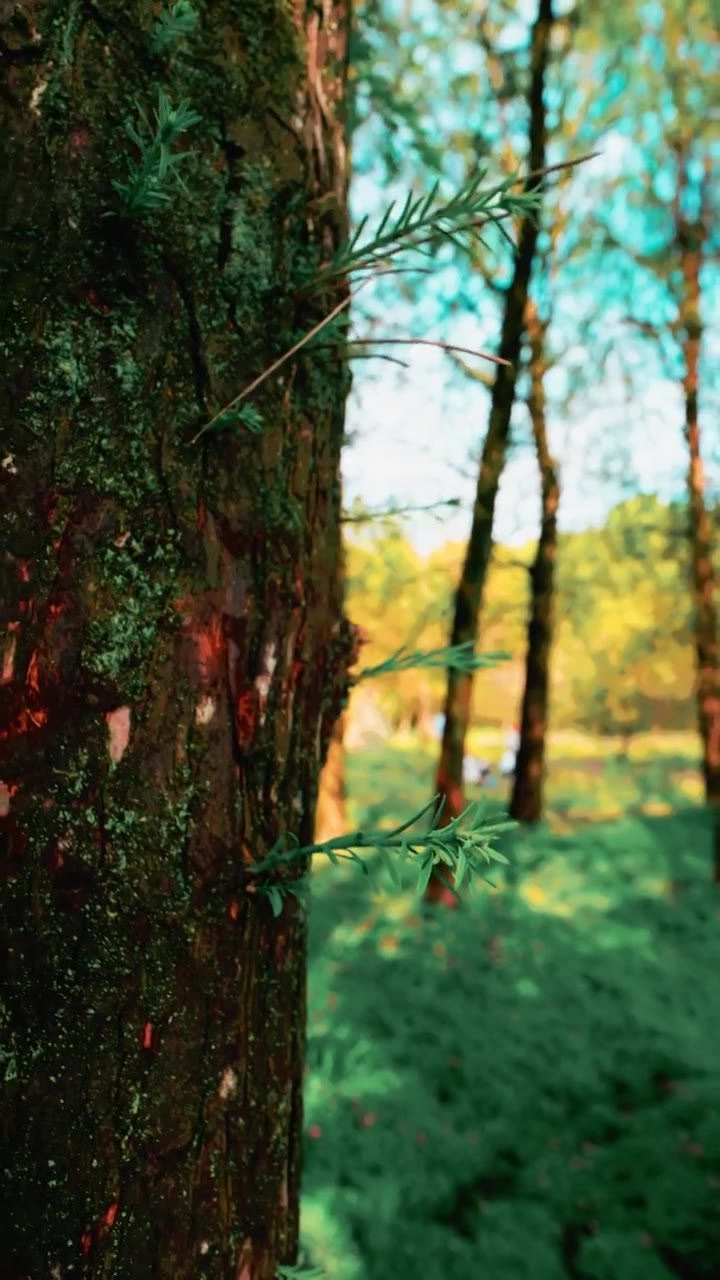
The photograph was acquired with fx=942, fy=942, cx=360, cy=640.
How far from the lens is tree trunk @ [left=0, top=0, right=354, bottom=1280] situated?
3.38 feet

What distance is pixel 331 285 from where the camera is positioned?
1300 millimetres

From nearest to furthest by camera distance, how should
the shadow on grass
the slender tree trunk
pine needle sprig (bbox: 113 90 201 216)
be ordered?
pine needle sprig (bbox: 113 90 201 216) < the shadow on grass < the slender tree trunk

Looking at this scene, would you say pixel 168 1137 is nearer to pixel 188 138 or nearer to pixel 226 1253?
pixel 226 1253

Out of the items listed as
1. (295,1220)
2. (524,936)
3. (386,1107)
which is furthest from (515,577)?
(295,1220)

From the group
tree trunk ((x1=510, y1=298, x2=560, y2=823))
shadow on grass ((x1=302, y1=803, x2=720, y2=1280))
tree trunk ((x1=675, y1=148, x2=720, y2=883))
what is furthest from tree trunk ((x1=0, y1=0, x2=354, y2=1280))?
tree trunk ((x1=675, y1=148, x2=720, y2=883))

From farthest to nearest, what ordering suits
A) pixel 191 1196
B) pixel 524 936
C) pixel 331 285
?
pixel 524 936
pixel 331 285
pixel 191 1196

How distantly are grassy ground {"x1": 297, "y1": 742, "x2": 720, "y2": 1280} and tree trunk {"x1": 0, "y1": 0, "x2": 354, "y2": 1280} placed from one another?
3.74 metres

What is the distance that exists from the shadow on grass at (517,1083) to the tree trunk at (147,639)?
1758 mm

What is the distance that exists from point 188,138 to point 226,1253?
4.66 ft

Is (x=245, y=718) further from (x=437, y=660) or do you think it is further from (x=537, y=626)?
(x=537, y=626)

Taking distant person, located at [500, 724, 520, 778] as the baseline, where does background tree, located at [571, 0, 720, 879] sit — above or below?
above

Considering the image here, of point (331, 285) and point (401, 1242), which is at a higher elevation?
point (331, 285)

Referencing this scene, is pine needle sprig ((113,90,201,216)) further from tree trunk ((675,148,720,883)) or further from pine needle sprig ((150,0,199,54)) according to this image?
tree trunk ((675,148,720,883))

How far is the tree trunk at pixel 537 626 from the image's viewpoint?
432 inches
